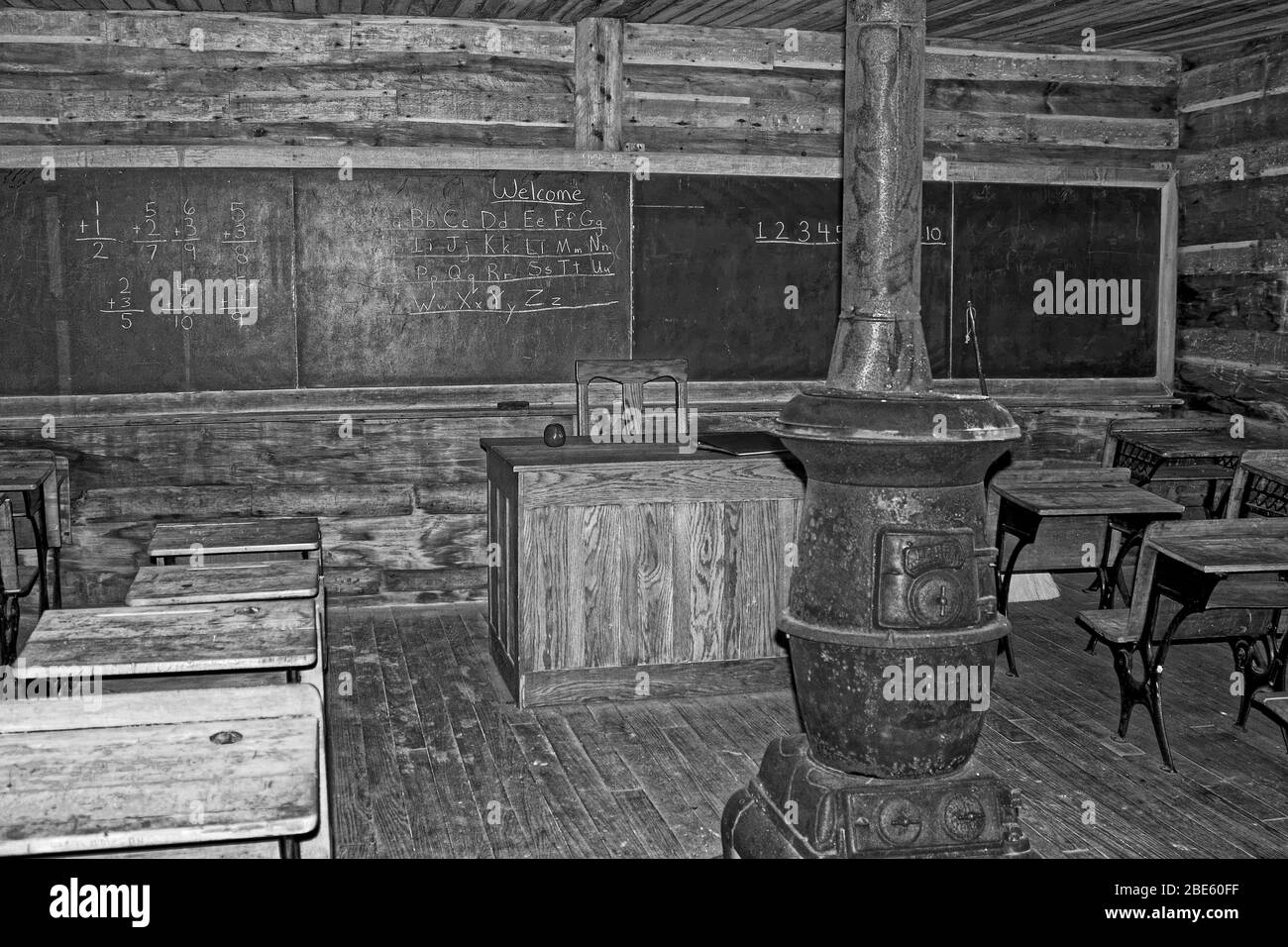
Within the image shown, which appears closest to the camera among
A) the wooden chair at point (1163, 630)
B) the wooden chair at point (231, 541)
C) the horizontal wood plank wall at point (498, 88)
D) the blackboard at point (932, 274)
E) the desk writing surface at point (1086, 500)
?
the wooden chair at point (1163, 630)

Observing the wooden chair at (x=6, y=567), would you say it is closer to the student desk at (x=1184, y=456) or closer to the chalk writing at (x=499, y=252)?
the chalk writing at (x=499, y=252)

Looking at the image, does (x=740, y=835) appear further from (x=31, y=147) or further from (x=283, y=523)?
(x=31, y=147)

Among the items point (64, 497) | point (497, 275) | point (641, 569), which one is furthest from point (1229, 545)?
point (64, 497)

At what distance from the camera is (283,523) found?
5.02m

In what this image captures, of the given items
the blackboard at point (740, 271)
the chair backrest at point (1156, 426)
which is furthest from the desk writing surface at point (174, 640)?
the chair backrest at point (1156, 426)

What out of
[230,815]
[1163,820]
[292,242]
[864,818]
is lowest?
[1163,820]

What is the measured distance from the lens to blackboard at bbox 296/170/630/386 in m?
6.16

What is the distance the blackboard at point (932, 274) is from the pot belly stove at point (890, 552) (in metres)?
3.46

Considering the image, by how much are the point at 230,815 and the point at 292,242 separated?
178 inches

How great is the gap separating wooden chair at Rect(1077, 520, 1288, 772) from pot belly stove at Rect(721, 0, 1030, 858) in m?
1.33

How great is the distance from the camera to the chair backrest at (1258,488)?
504cm

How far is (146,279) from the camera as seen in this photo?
Answer: 597 cm

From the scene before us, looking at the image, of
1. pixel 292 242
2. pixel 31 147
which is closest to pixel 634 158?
pixel 292 242

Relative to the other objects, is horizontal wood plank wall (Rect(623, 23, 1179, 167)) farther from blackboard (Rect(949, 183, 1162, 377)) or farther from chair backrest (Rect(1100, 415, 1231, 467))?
chair backrest (Rect(1100, 415, 1231, 467))
